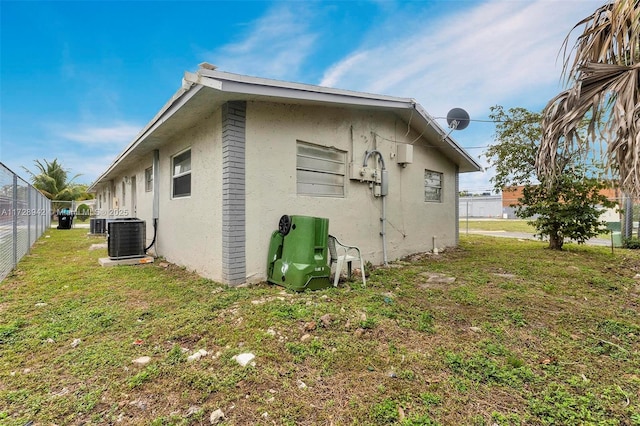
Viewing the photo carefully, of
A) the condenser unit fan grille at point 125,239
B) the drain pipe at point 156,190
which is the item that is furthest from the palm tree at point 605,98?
the drain pipe at point 156,190

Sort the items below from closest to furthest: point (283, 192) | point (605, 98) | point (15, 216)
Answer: point (605, 98)
point (283, 192)
point (15, 216)

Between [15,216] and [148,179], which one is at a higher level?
[148,179]

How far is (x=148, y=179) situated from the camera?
8.74 m

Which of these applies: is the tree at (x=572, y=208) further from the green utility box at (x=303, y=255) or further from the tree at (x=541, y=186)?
the green utility box at (x=303, y=255)

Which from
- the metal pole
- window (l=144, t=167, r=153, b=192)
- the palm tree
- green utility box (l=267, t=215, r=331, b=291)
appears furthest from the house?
the palm tree

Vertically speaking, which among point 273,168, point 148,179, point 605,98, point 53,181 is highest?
point 53,181

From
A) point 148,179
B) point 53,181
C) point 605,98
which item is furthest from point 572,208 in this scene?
point 53,181

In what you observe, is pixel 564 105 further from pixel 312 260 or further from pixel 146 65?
pixel 146 65

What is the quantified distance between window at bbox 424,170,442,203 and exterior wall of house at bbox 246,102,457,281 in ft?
0.57

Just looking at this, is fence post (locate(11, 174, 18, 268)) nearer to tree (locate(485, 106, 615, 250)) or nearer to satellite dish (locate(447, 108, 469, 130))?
satellite dish (locate(447, 108, 469, 130))

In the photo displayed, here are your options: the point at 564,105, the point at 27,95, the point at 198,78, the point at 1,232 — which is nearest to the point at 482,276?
the point at 564,105

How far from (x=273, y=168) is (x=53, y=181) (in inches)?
1133

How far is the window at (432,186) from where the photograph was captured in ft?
28.0

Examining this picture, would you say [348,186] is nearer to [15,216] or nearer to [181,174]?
[181,174]
